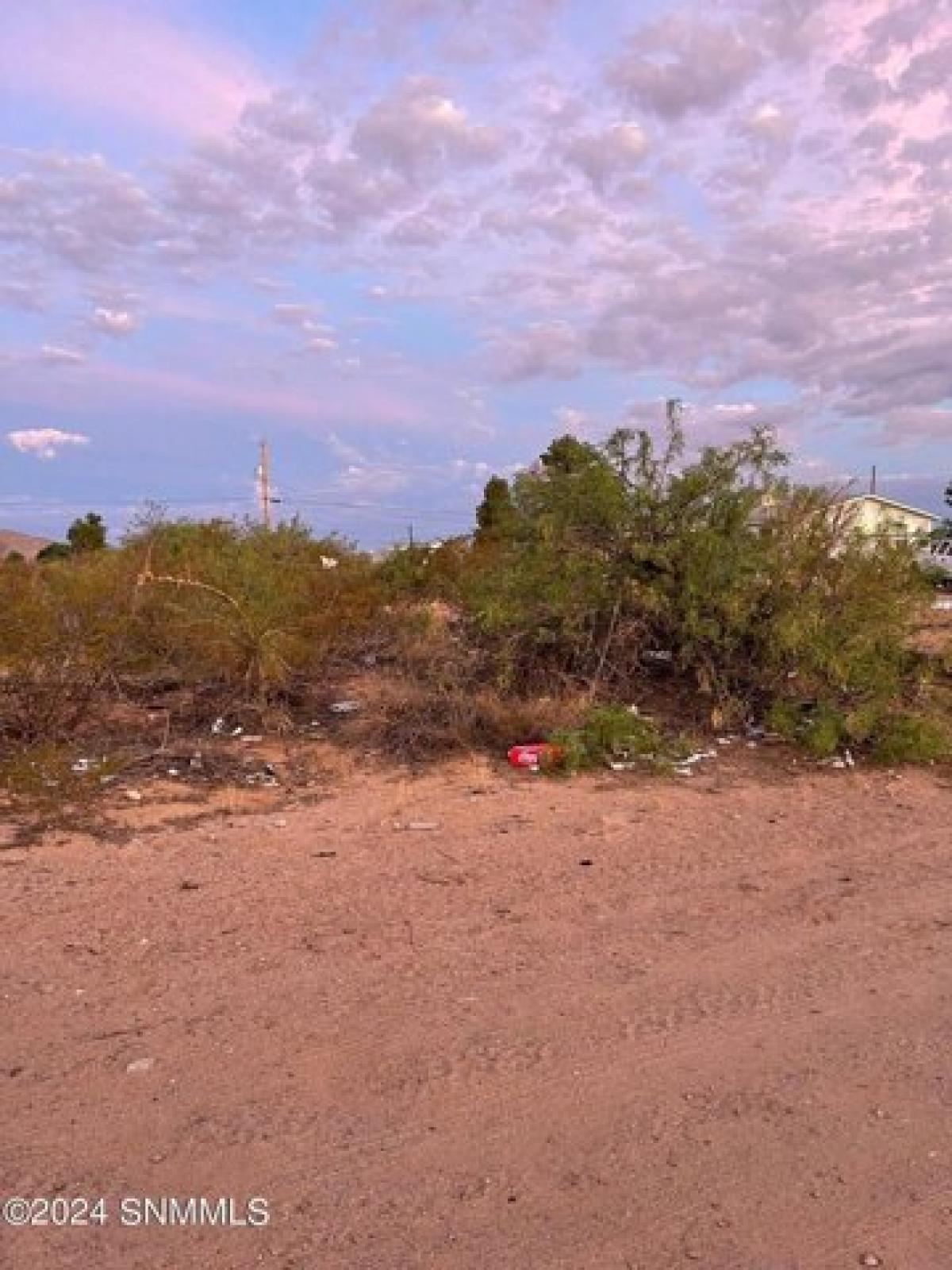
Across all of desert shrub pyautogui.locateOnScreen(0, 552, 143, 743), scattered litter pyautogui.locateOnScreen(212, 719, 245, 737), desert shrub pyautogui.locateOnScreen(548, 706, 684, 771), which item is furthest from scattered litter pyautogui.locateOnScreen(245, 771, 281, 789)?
desert shrub pyautogui.locateOnScreen(548, 706, 684, 771)

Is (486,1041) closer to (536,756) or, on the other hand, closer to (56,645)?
(536,756)

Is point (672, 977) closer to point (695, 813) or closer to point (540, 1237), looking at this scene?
point (540, 1237)

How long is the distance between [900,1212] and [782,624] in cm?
579

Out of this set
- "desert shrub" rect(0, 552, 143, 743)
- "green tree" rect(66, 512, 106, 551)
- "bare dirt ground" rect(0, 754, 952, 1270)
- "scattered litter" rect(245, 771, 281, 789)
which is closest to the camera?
"bare dirt ground" rect(0, 754, 952, 1270)

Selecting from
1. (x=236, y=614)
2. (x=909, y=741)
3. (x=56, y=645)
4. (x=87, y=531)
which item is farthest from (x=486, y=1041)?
(x=87, y=531)

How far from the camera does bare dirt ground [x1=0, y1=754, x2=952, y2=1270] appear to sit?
10.0ft

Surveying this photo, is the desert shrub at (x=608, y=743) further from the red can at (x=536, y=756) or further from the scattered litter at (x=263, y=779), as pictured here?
the scattered litter at (x=263, y=779)

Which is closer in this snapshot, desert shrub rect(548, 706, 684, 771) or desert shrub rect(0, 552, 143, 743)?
desert shrub rect(548, 706, 684, 771)

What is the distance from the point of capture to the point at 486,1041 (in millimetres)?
4059

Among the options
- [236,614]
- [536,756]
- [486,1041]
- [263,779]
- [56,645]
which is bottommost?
[486,1041]

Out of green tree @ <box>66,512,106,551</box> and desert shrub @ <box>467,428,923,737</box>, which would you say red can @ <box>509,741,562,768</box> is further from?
green tree @ <box>66,512,106,551</box>

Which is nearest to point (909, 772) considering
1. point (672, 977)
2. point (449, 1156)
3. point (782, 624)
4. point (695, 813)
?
point (782, 624)

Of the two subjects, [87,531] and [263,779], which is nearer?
[263,779]

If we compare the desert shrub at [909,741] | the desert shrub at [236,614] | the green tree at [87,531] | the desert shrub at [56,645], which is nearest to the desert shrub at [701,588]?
the desert shrub at [909,741]
